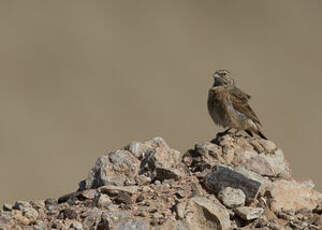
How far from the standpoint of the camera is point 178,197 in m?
7.50

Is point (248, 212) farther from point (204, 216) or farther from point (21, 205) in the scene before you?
point (21, 205)

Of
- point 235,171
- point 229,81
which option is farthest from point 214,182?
point 229,81

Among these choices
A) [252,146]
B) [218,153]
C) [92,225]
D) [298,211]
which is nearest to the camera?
[92,225]

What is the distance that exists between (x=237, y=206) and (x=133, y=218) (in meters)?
1.04

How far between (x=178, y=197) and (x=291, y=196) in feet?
3.93

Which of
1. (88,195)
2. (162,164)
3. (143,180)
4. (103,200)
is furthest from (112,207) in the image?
(162,164)

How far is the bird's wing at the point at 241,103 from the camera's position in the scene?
12030 mm

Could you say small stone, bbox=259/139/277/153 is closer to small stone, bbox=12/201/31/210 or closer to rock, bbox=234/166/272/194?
rock, bbox=234/166/272/194

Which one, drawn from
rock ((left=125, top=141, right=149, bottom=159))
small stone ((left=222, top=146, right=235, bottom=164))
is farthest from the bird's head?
rock ((left=125, top=141, right=149, bottom=159))

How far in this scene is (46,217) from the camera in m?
7.30

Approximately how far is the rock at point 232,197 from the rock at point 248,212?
102 mm

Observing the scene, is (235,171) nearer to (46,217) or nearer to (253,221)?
(253,221)

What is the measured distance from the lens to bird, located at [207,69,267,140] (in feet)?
39.3

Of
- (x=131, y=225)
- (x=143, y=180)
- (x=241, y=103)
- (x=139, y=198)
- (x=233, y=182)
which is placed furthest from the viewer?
(x=241, y=103)
